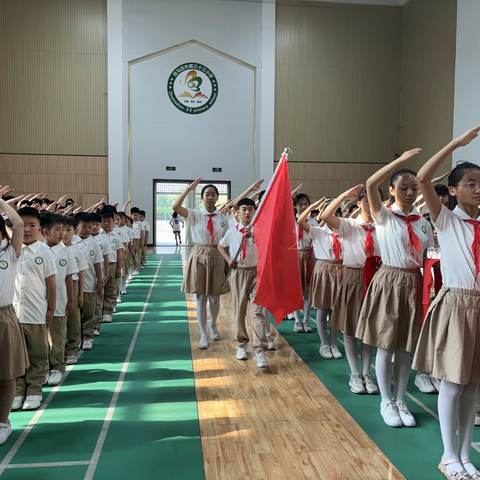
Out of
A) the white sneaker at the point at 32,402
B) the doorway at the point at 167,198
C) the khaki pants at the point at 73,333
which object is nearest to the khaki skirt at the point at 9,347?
the white sneaker at the point at 32,402

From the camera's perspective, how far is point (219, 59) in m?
17.5

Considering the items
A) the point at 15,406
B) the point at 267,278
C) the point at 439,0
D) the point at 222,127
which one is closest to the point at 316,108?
the point at 222,127

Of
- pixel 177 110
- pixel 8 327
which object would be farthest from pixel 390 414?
pixel 177 110

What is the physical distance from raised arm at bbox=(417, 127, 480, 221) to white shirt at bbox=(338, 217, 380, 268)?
133cm

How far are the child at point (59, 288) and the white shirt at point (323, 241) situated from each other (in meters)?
2.08

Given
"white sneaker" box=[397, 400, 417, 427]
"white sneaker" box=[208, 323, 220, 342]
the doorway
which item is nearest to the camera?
"white sneaker" box=[397, 400, 417, 427]

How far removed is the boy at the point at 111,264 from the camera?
6195 mm

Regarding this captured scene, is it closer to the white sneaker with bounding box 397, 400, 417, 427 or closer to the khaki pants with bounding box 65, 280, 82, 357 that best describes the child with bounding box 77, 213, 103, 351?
the khaki pants with bounding box 65, 280, 82, 357

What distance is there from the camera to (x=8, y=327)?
2.93m

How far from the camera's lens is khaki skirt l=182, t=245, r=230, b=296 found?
523 cm

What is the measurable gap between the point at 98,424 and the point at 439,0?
51.2 ft

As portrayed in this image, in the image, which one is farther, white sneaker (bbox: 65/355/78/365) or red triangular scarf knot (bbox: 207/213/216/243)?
red triangular scarf knot (bbox: 207/213/216/243)

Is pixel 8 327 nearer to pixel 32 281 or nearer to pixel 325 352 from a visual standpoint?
pixel 32 281

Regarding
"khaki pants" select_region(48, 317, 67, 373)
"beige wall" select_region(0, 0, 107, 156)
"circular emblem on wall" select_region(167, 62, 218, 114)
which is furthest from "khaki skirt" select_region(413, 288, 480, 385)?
"beige wall" select_region(0, 0, 107, 156)
